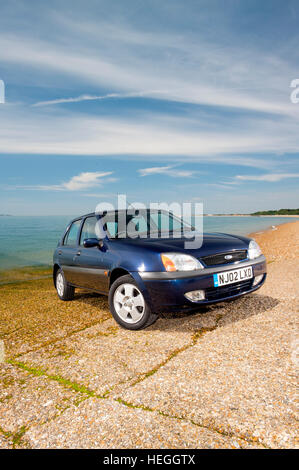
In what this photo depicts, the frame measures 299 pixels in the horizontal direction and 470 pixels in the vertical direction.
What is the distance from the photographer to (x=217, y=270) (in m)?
3.88

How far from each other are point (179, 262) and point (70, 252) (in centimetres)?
262

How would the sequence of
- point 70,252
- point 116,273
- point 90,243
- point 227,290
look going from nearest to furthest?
1. point 227,290
2. point 116,273
3. point 90,243
4. point 70,252

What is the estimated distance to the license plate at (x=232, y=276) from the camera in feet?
12.7

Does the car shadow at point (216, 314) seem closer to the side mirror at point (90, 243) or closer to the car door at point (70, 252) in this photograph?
the side mirror at point (90, 243)

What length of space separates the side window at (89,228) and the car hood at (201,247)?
897 millimetres

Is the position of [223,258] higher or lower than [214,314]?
higher

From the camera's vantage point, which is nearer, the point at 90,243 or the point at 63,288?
the point at 90,243

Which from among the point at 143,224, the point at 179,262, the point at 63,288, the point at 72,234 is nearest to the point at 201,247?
the point at 179,262

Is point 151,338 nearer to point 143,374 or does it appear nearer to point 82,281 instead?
point 143,374

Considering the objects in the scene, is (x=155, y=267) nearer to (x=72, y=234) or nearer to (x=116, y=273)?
(x=116, y=273)

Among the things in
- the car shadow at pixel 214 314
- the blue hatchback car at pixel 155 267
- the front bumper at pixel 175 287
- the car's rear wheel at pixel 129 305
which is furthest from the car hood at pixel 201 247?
the car shadow at pixel 214 314

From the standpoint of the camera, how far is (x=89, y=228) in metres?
5.33

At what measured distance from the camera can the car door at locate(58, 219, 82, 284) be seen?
18.2 feet
